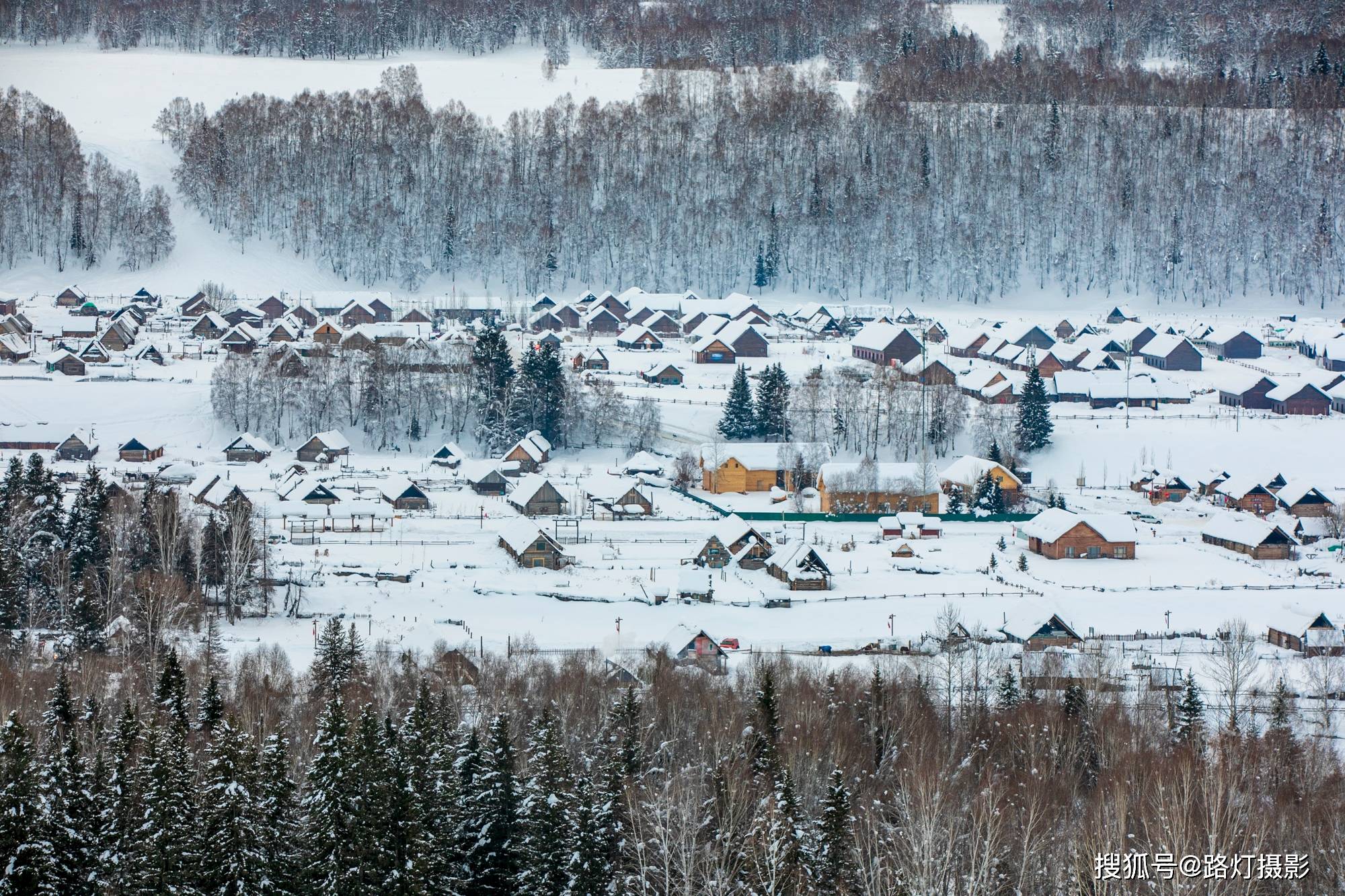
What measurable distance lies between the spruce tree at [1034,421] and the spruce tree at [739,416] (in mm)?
7621

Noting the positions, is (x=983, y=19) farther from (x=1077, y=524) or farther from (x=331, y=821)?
(x=331, y=821)

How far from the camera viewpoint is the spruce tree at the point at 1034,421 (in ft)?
146

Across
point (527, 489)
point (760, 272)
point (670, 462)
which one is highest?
point (760, 272)

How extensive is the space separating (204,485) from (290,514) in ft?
8.63

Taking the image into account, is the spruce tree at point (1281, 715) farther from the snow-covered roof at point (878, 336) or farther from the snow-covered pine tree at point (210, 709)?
the snow-covered roof at point (878, 336)

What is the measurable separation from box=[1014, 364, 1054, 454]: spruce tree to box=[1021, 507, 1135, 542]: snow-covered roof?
971 cm

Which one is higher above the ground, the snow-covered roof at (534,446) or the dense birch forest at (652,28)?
the dense birch forest at (652,28)

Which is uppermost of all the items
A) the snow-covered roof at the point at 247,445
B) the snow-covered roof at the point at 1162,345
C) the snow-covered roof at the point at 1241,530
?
the snow-covered roof at the point at 1162,345

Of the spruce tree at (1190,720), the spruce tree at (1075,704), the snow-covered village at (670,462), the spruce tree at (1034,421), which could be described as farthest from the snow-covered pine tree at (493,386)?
the spruce tree at (1190,720)

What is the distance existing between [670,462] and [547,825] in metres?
26.1

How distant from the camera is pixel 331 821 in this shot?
16.5 m

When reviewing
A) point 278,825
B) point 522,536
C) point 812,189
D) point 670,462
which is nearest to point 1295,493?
point 670,462

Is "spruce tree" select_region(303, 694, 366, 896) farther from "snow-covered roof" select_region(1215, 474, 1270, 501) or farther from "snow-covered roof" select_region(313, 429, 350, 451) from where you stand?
"snow-covered roof" select_region(1215, 474, 1270, 501)

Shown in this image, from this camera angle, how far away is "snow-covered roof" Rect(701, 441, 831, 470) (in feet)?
134
